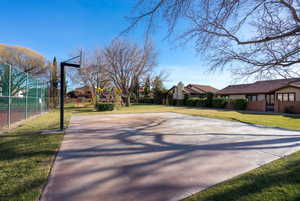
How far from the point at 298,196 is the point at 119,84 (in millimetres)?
27181

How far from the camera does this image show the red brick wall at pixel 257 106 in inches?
702

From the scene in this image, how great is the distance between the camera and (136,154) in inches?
137

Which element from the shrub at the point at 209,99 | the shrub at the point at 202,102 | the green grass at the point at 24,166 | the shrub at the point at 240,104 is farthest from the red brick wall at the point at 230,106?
the green grass at the point at 24,166

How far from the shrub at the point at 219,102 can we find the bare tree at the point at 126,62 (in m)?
12.6

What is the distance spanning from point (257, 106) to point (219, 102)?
486 centimetres

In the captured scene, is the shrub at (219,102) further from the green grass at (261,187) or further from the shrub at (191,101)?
the green grass at (261,187)

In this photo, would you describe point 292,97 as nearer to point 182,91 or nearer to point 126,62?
point 182,91

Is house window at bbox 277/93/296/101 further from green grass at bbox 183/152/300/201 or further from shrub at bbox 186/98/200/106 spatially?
green grass at bbox 183/152/300/201

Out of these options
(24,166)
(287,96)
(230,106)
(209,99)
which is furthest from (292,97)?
(24,166)

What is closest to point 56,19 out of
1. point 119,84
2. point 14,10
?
point 14,10

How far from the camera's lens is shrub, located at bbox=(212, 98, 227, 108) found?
21.8 meters

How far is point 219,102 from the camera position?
22.3 meters

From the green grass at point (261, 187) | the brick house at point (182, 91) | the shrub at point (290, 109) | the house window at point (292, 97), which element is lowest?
the green grass at point (261, 187)

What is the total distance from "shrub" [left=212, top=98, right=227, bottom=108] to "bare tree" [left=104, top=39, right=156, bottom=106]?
12603 millimetres
